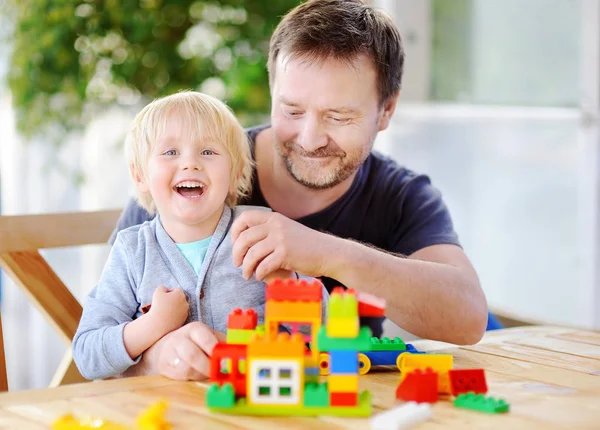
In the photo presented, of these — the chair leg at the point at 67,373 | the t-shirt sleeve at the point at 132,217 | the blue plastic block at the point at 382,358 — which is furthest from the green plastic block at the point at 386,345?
the chair leg at the point at 67,373

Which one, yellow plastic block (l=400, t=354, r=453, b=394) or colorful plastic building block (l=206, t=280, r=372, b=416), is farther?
yellow plastic block (l=400, t=354, r=453, b=394)

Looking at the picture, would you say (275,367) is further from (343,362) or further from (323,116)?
(323,116)

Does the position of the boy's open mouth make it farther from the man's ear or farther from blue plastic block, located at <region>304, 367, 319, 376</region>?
the man's ear

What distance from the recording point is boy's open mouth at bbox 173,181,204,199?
1.29 m

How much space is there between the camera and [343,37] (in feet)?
5.11

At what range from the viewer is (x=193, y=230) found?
1.33 metres

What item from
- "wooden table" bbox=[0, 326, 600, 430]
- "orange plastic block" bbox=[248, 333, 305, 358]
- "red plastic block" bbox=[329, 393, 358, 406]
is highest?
"orange plastic block" bbox=[248, 333, 305, 358]

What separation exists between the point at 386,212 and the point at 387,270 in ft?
1.36

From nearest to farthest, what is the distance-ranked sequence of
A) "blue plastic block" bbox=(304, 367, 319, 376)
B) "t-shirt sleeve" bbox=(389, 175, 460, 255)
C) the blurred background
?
1. "blue plastic block" bbox=(304, 367, 319, 376)
2. "t-shirt sleeve" bbox=(389, 175, 460, 255)
3. the blurred background

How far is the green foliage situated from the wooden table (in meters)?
2.02

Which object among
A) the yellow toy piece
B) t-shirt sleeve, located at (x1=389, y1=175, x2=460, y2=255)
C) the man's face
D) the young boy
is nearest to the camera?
the yellow toy piece

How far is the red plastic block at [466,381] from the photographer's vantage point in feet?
3.54

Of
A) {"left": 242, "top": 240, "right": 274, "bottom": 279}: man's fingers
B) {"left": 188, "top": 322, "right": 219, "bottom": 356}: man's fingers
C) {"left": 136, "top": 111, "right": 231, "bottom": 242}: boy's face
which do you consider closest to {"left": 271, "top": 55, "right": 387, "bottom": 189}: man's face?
{"left": 136, "top": 111, "right": 231, "bottom": 242}: boy's face

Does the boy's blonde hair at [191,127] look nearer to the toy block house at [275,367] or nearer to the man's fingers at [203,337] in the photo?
the man's fingers at [203,337]
